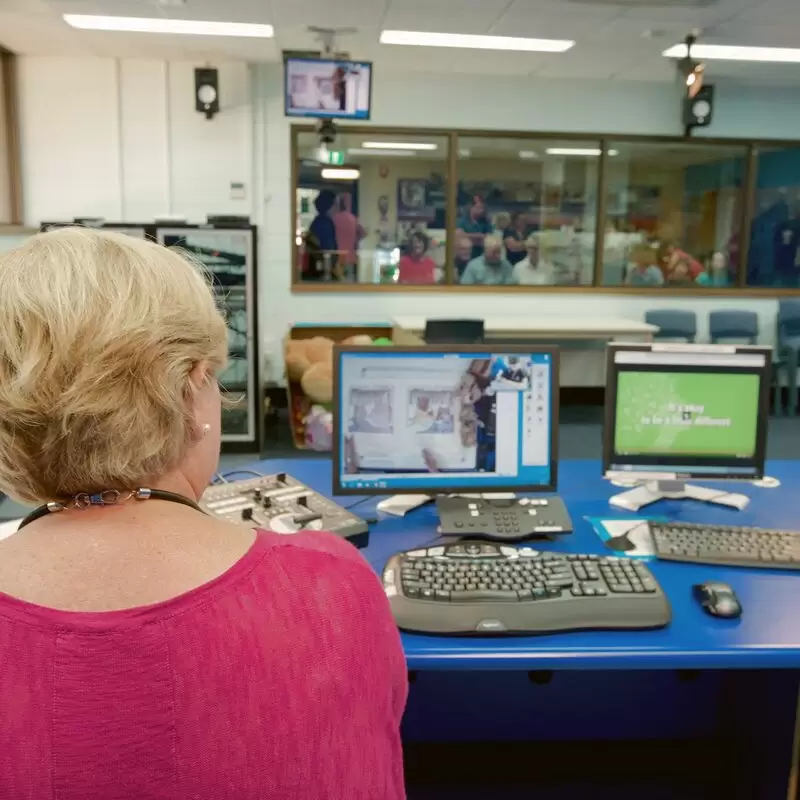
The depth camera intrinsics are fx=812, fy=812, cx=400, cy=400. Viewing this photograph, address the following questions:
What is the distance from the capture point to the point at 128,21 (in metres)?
5.17

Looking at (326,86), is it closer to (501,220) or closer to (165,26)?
(165,26)

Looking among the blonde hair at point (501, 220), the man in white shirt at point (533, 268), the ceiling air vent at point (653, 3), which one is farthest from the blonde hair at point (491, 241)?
the ceiling air vent at point (653, 3)

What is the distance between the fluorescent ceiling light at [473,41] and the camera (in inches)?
214

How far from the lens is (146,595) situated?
27.9 inches

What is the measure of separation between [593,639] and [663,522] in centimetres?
61

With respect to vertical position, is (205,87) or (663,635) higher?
(205,87)

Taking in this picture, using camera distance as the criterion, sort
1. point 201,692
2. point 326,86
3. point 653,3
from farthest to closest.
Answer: point 326,86 → point 653,3 → point 201,692

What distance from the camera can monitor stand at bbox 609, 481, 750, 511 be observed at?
2.12 metres

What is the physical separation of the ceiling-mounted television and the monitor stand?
3.97 meters

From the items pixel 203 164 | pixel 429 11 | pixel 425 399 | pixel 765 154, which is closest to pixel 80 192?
pixel 203 164

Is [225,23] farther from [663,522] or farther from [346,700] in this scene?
[346,700]

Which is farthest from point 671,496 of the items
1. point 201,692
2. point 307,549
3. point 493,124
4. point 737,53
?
point 493,124

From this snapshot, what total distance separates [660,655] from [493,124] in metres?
6.08

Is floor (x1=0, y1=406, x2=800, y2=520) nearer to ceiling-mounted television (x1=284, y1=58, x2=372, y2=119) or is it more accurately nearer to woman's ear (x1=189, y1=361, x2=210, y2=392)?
ceiling-mounted television (x1=284, y1=58, x2=372, y2=119)
